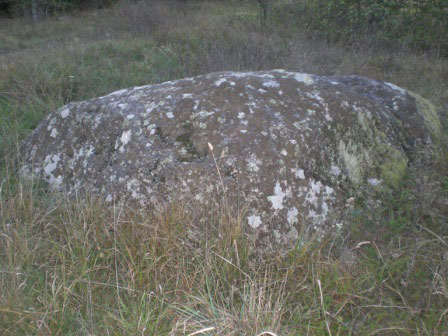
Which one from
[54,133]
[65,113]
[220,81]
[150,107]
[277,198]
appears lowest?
[277,198]

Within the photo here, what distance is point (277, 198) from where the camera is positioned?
2238 mm

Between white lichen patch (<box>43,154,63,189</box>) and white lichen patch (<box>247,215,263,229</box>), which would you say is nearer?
white lichen patch (<box>247,215,263,229</box>)

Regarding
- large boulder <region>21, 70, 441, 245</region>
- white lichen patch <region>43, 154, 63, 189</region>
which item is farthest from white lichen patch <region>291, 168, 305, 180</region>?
white lichen patch <region>43, 154, 63, 189</region>

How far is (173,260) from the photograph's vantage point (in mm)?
1975

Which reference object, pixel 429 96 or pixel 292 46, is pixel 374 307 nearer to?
pixel 429 96

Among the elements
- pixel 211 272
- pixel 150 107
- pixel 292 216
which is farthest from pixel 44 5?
pixel 211 272

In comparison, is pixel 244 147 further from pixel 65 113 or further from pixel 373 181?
pixel 65 113

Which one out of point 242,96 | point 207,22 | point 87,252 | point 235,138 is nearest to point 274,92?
point 242,96

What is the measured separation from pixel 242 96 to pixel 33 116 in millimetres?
2214

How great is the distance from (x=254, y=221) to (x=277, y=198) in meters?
0.18

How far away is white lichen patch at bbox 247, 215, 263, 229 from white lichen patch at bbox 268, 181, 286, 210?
110mm

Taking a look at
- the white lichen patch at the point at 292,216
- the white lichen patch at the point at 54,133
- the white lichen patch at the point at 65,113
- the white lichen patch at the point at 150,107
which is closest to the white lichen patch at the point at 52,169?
the white lichen patch at the point at 54,133

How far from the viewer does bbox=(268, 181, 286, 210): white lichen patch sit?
222 cm

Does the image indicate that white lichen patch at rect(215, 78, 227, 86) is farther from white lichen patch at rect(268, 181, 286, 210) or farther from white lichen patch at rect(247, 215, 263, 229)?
white lichen patch at rect(247, 215, 263, 229)
